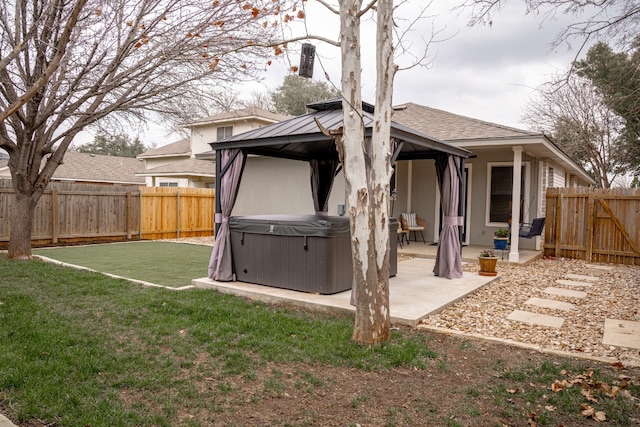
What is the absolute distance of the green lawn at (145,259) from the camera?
7221 mm

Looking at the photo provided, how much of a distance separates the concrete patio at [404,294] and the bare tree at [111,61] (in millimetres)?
2863

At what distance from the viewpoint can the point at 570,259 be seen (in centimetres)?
1012

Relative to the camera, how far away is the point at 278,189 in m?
13.7

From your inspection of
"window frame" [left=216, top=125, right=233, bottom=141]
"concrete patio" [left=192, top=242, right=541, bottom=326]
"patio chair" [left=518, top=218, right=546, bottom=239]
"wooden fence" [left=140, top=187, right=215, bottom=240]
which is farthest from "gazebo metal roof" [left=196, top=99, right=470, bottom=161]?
"window frame" [left=216, top=125, right=233, bottom=141]

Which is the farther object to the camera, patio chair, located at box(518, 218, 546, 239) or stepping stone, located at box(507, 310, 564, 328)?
patio chair, located at box(518, 218, 546, 239)

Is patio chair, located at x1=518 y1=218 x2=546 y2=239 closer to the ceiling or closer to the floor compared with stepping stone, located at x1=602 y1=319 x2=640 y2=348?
closer to the ceiling

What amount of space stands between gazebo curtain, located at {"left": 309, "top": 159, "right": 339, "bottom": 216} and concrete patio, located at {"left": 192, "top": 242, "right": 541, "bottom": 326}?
2.08 m

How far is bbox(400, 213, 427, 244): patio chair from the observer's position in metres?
11.0

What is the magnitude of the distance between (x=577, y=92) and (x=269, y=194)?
13350 millimetres

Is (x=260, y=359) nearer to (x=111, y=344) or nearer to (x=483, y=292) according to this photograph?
(x=111, y=344)

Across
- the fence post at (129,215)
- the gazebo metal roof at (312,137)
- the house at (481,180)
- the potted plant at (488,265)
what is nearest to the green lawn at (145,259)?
the fence post at (129,215)

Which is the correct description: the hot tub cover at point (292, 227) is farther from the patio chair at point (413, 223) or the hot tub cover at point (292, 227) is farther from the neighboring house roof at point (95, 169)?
the neighboring house roof at point (95, 169)

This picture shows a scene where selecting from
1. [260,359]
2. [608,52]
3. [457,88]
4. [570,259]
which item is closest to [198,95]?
[457,88]

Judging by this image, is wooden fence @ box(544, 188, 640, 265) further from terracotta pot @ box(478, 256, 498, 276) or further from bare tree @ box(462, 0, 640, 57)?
bare tree @ box(462, 0, 640, 57)
